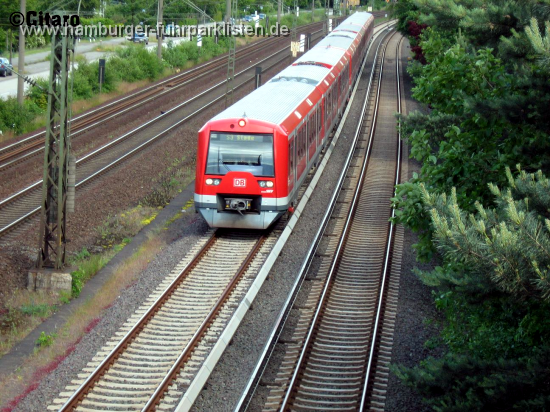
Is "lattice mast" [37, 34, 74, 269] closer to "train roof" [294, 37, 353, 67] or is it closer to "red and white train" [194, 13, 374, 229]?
"red and white train" [194, 13, 374, 229]

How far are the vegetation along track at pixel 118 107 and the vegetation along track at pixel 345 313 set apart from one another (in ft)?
35.2

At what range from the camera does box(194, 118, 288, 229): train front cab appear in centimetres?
1542

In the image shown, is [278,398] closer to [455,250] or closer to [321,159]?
[455,250]

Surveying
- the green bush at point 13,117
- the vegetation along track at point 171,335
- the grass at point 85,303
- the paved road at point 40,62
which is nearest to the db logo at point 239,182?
the vegetation along track at point 171,335

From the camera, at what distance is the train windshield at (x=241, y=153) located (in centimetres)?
1546

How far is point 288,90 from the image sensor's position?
19781 mm

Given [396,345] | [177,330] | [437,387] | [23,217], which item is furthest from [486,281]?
[23,217]

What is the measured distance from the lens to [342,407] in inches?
382

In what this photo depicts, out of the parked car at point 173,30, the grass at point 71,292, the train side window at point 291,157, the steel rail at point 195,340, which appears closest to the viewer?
the steel rail at point 195,340

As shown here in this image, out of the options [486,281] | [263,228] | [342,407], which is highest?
[486,281]

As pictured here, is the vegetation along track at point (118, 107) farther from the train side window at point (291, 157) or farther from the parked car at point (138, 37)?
the train side window at point (291, 157)

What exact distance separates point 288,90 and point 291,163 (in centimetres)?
398

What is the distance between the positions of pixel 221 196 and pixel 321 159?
8475 mm

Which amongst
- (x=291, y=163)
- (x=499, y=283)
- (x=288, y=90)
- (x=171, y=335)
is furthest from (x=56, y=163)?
(x=499, y=283)
